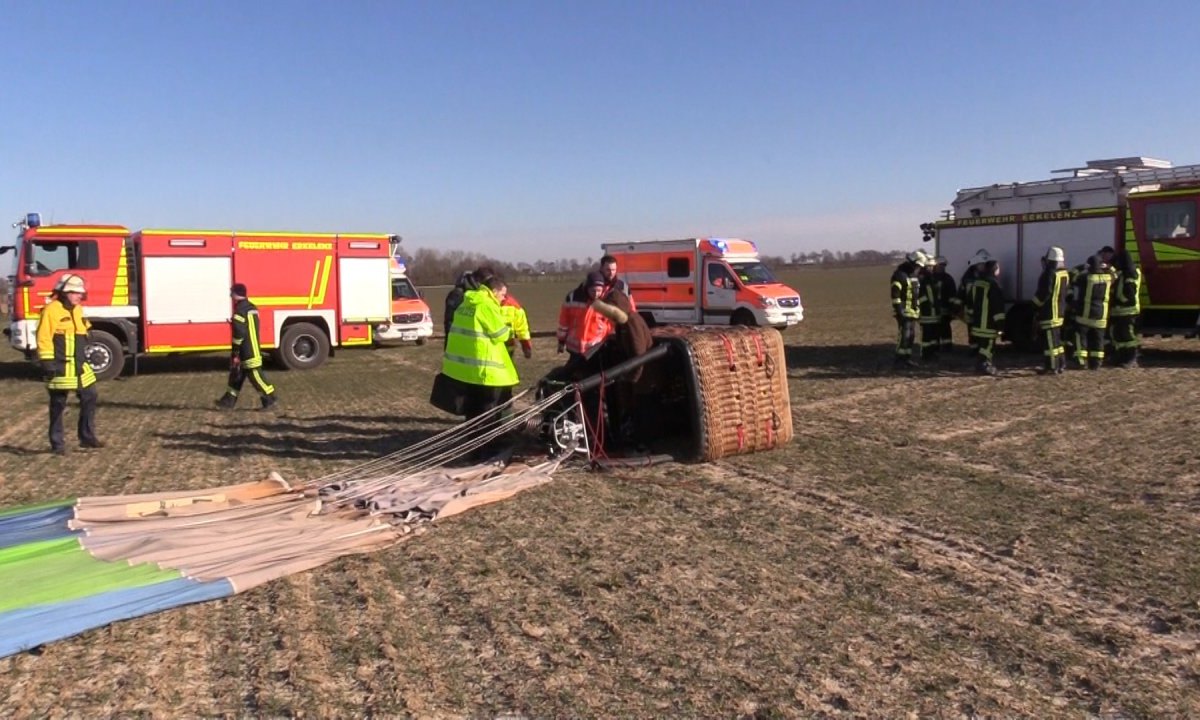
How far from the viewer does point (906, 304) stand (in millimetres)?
15305

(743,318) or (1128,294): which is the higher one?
(1128,294)

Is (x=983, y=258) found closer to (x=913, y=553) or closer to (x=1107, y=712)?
(x=913, y=553)

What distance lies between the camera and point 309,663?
173 inches

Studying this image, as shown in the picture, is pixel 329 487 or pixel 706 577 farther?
pixel 329 487

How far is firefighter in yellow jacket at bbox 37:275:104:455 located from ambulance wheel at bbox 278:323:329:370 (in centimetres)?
870

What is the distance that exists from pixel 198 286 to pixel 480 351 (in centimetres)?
1150

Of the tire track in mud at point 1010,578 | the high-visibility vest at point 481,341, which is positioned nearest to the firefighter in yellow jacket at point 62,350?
the high-visibility vest at point 481,341

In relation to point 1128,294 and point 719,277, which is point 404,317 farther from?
point 1128,294

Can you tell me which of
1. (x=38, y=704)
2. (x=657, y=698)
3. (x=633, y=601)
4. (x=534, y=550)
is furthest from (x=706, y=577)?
(x=38, y=704)

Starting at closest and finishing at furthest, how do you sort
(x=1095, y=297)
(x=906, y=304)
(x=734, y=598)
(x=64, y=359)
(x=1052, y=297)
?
1. (x=734, y=598)
2. (x=64, y=359)
3. (x=1052, y=297)
4. (x=1095, y=297)
5. (x=906, y=304)

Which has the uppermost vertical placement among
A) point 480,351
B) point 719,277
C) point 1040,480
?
point 719,277

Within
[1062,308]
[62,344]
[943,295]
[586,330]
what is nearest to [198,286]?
[62,344]

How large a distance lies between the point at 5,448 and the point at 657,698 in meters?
9.35

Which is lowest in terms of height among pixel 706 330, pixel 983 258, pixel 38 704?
pixel 38 704
